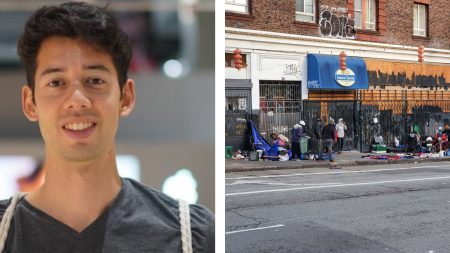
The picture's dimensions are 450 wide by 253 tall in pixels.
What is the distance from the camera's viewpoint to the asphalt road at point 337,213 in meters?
7.36

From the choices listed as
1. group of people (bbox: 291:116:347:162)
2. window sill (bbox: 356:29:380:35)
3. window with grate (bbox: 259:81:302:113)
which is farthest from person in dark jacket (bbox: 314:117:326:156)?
window sill (bbox: 356:29:380:35)

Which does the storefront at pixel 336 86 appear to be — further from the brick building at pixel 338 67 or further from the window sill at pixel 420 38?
the window sill at pixel 420 38

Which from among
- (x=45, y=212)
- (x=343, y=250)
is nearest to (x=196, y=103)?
(x=45, y=212)

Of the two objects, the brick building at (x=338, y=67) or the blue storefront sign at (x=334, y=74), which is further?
the blue storefront sign at (x=334, y=74)

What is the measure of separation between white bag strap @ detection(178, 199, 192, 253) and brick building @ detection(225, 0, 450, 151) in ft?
58.1

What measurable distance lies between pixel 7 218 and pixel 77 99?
1.39 ft

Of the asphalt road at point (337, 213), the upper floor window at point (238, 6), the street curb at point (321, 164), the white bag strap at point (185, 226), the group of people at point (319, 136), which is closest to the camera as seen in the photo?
the white bag strap at point (185, 226)

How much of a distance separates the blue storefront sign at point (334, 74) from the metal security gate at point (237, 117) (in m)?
3.27

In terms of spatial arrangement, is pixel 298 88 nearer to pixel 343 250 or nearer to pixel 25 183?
pixel 343 250

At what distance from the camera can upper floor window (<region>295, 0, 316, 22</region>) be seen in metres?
23.0

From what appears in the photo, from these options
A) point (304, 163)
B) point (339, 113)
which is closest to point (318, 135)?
point (304, 163)

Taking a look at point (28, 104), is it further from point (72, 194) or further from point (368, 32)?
point (368, 32)

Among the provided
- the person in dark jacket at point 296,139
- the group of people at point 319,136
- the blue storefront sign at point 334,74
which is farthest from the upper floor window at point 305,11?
the person in dark jacket at point 296,139

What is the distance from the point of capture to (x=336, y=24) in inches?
938
